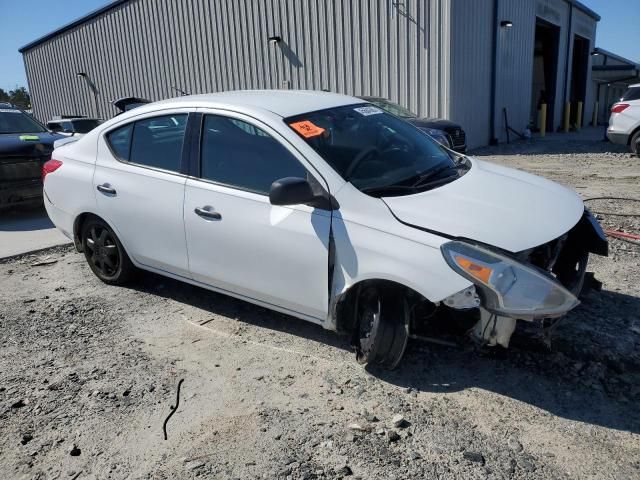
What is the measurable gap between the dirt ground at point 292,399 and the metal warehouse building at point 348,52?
11.1 m

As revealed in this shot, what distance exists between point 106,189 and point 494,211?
303cm

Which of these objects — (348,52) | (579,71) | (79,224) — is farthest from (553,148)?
(79,224)

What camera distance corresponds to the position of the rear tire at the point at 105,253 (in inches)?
176

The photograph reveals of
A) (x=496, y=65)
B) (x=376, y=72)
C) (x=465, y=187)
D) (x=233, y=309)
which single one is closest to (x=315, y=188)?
(x=465, y=187)

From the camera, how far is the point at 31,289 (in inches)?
195

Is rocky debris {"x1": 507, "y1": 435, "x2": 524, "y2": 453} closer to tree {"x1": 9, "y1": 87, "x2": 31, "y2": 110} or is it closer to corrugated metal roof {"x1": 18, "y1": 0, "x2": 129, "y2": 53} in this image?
corrugated metal roof {"x1": 18, "y1": 0, "x2": 129, "y2": 53}

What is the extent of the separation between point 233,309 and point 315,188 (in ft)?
5.09

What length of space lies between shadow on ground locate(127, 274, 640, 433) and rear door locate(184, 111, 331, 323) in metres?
0.56

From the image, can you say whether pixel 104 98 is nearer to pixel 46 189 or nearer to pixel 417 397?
pixel 46 189

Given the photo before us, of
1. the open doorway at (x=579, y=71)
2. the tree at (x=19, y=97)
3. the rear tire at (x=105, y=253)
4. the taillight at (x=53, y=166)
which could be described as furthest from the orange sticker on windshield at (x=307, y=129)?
the tree at (x=19, y=97)

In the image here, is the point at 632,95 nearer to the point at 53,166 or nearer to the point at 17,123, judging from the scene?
the point at 53,166

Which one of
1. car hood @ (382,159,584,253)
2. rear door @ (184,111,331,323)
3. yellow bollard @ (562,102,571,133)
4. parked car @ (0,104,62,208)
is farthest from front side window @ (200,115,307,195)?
yellow bollard @ (562,102,571,133)

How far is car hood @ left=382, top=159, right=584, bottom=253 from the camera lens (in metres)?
2.74

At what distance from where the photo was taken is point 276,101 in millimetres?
3762
